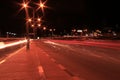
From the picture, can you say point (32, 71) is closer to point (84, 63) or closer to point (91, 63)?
point (84, 63)

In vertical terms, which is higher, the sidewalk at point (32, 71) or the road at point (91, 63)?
the sidewalk at point (32, 71)

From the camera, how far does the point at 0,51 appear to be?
1061 inches

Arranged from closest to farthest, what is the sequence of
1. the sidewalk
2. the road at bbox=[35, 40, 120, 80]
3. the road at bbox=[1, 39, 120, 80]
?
the sidewalk
the road at bbox=[35, 40, 120, 80]
the road at bbox=[1, 39, 120, 80]

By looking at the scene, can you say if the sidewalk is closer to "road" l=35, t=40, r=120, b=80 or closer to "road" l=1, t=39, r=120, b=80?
"road" l=1, t=39, r=120, b=80

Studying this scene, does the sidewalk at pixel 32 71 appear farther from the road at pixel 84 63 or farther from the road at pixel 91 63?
the road at pixel 91 63

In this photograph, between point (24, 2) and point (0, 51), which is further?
point (24, 2)

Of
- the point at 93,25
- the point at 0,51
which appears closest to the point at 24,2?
the point at 0,51

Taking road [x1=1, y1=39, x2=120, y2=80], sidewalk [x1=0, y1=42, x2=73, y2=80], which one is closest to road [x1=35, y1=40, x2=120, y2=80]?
road [x1=1, y1=39, x2=120, y2=80]

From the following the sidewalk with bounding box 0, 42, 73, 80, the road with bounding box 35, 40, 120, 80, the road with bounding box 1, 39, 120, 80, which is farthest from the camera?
the road with bounding box 1, 39, 120, 80

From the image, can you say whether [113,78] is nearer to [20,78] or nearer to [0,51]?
[20,78]

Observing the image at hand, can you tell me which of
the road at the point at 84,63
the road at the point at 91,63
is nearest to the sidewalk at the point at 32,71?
the road at the point at 84,63

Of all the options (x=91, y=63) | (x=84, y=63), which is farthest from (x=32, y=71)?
(x=91, y=63)

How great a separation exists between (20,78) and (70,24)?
607 feet

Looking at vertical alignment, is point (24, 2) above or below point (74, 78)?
above
